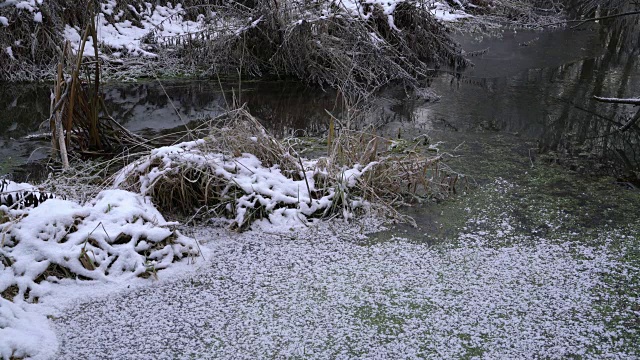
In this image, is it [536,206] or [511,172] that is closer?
[536,206]

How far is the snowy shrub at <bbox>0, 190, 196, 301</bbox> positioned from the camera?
3.13 metres

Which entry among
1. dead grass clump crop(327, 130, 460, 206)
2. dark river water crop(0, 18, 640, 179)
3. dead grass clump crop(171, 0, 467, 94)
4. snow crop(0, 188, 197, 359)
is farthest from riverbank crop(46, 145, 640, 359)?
dead grass clump crop(171, 0, 467, 94)

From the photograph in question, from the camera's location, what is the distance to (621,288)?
331cm

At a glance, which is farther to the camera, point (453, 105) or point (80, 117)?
point (453, 105)

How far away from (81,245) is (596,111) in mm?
5896

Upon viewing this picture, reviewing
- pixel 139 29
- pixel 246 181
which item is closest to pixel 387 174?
pixel 246 181

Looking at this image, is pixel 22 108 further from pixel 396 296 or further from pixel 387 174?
pixel 396 296

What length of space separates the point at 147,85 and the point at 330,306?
6.05 m

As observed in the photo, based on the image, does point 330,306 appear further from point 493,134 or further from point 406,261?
point 493,134

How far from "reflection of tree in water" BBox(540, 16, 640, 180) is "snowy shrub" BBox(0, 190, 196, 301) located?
Result: 375cm

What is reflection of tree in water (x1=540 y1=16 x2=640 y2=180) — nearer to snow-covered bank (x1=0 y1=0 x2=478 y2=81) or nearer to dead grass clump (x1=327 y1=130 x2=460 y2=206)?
dead grass clump (x1=327 y1=130 x2=460 y2=206)

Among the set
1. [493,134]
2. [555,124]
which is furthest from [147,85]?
[555,124]

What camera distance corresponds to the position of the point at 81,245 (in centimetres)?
332

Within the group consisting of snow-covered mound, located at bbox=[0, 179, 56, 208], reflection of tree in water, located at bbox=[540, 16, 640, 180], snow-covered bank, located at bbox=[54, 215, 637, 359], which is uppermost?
reflection of tree in water, located at bbox=[540, 16, 640, 180]
